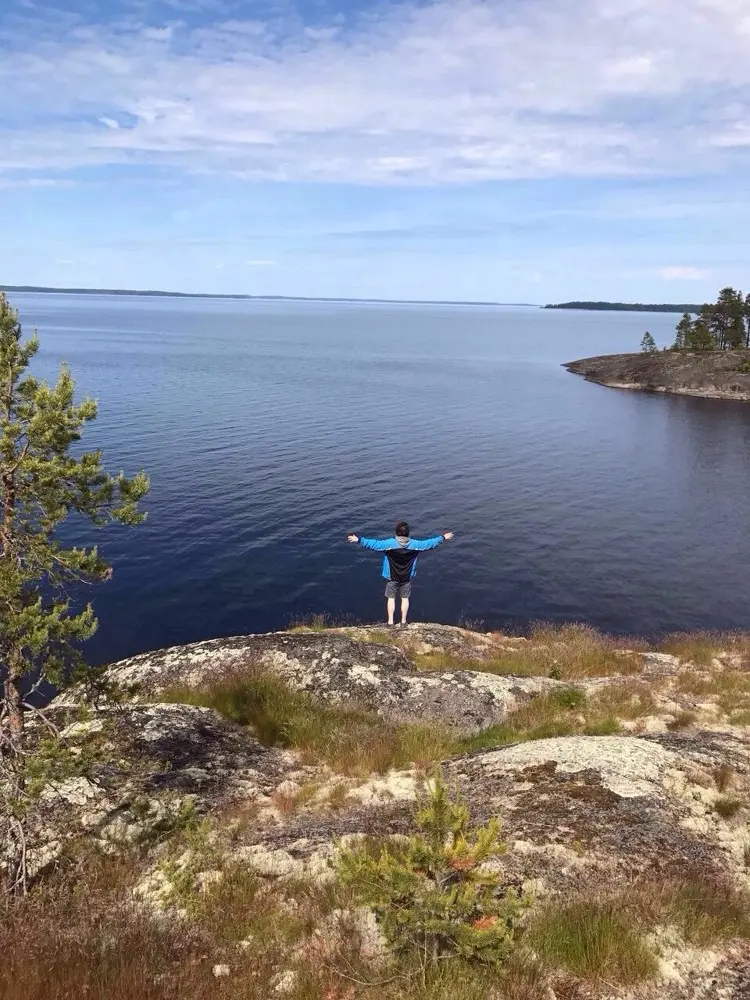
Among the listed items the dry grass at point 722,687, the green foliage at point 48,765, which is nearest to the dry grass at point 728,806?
the dry grass at point 722,687

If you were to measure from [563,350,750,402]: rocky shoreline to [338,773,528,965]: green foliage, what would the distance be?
11452 cm

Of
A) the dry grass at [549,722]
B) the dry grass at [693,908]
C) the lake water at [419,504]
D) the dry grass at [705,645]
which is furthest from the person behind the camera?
the lake water at [419,504]

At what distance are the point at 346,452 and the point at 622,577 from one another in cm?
3028

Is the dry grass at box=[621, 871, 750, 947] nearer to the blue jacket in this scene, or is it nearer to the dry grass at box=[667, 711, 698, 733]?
the dry grass at box=[667, 711, 698, 733]

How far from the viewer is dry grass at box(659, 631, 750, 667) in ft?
70.2

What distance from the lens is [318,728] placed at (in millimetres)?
12898

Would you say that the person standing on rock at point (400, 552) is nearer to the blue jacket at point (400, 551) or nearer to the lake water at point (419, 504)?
the blue jacket at point (400, 551)

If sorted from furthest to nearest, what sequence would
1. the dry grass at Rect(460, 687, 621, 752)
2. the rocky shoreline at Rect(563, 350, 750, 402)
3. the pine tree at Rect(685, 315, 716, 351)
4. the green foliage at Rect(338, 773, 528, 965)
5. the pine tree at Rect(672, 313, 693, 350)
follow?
the pine tree at Rect(672, 313, 693, 350), the pine tree at Rect(685, 315, 716, 351), the rocky shoreline at Rect(563, 350, 750, 402), the dry grass at Rect(460, 687, 621, 752), the green foliage at Rect(338, 773, 528, 965)

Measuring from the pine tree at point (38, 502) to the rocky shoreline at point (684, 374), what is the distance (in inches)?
4520

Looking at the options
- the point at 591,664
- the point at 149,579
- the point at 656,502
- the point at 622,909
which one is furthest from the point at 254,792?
the point at 656,502

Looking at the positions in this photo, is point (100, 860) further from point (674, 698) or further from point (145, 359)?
point (145, 359)

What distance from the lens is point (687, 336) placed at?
413 ft

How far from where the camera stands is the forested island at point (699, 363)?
349 ft

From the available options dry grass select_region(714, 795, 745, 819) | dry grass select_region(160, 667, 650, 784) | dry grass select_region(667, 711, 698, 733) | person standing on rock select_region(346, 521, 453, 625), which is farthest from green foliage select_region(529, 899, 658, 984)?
person standing on rock select_region(346, 521, 453, 625)
